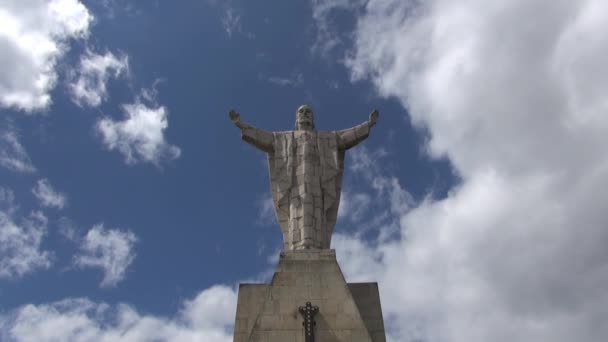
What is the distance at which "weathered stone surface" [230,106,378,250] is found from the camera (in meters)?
16.5

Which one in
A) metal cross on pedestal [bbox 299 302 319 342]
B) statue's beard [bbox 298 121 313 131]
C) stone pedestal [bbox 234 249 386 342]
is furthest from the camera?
statue's beard [bbox 298 121 313 131]

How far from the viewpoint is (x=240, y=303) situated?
15555mm

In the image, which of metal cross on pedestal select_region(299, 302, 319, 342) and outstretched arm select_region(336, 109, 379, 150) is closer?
metal cross on pedestal select_region(299, 302, 319, 342)

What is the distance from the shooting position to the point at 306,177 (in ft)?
56.1

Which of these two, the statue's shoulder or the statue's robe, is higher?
the statue's shoulder

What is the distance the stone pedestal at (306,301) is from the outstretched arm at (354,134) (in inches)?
152

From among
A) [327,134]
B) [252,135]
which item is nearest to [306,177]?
[327,134]

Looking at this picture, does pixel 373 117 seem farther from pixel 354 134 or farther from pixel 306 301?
pixel 306 301

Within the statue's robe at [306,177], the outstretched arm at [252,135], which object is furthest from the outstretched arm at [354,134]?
the outstretched arm at [252,135]

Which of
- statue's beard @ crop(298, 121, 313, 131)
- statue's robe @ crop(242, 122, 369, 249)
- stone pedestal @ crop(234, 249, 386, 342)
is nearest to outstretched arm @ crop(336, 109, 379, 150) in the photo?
statue's robe @ crop(242, 122, 369, 249)

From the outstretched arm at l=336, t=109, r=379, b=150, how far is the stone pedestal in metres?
3.86

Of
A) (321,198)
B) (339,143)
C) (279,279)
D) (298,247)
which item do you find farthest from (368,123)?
(279,279)

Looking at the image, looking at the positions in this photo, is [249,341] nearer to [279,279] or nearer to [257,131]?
[279,279]

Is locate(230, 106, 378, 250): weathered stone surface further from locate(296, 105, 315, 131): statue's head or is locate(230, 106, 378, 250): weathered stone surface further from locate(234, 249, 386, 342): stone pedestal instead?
locate(234, 249, 386, 342): stone pedestal
